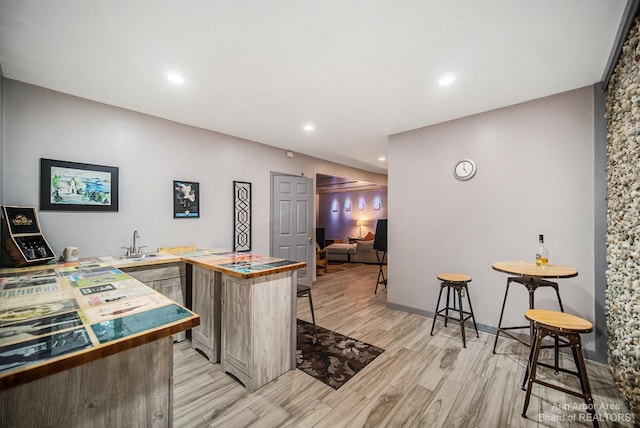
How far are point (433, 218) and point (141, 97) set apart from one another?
12.7 feet

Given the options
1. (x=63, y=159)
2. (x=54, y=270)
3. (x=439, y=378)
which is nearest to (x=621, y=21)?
(x=439, y=378)

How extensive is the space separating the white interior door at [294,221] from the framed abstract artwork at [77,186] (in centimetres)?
240

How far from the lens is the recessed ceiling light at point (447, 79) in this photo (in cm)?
242

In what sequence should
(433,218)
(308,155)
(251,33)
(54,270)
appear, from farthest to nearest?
(308,155) → (433,218) → (54,270) → (251,33)

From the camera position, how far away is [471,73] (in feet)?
7.82

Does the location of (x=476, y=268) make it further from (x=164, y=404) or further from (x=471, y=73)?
(x=164, y=404)

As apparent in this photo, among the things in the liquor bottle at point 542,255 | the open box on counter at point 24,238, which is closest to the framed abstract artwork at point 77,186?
the open box on counter at point 24,238

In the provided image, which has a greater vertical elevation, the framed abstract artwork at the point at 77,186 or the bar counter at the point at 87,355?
the framed abstract artwork at the point at 77,186

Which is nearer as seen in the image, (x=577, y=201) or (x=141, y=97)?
(x=577, y=201)

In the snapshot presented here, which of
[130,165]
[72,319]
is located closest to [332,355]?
[72,319]

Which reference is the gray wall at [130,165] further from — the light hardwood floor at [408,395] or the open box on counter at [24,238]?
the light hardwood floor at [408,395]

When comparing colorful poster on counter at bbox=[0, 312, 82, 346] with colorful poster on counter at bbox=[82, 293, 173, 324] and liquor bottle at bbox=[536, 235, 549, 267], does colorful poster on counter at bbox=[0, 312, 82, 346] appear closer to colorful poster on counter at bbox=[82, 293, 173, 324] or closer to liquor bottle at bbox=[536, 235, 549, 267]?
colorful poster on counter at bbox=[82, 293, 173, 324]

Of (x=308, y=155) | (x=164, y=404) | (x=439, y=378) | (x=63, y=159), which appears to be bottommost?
(x=439, y=378)

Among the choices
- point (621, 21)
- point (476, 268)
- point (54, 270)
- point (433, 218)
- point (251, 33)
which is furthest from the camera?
point (433, 218)
